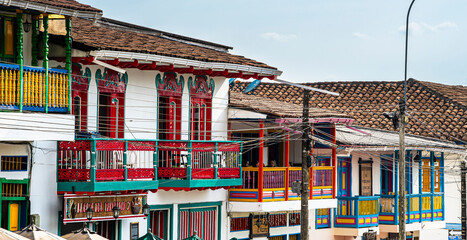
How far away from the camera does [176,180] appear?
2703cm

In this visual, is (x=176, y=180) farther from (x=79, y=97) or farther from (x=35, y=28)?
(x=35, y=28)

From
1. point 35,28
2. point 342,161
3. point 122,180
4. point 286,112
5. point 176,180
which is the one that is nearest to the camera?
point 35,28

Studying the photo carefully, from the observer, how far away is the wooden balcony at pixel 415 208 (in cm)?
3722

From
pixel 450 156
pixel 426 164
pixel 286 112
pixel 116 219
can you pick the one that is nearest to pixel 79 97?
pixel 116 219

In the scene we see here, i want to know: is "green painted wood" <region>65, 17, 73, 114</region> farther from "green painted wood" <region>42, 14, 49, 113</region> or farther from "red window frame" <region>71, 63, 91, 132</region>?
"red window frame" <region>71, 63, 91, 132</region>

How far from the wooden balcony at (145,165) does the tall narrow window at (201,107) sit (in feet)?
2.51

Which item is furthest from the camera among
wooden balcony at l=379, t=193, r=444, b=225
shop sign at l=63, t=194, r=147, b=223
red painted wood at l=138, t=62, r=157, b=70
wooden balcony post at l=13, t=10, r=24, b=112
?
wooden balcony at l=379, t=193, r=444, b=225

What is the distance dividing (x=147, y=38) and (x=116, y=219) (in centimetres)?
561

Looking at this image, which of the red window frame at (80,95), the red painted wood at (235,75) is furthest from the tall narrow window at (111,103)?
the red painted wood at (235,75)

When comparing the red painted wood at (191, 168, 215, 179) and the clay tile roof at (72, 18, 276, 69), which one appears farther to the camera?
the red painted wood at (191, 168, 215, 179)

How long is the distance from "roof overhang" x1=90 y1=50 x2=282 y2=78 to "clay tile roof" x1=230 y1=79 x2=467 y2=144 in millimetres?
8079

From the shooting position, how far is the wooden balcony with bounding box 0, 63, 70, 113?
2148cm

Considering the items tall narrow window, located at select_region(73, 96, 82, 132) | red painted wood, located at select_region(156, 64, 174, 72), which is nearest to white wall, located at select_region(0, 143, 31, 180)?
tall narrow window, located at select_region(73, 96, 82, 132)

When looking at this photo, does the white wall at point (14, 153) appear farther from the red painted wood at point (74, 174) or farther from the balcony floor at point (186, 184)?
the balcony floor at point (186, 184)
